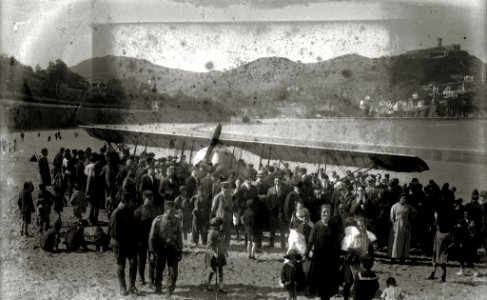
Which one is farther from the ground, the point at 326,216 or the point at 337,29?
the point at 337,29

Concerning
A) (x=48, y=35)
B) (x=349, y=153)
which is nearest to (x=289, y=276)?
(x=349, y=153)

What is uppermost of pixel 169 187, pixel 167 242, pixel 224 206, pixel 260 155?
pixel 260 155

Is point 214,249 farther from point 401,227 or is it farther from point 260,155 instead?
point 260,155

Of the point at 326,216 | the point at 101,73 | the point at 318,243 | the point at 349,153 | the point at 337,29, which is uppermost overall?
the point at 337,29

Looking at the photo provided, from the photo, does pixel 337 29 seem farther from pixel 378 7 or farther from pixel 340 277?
pixel 340 277

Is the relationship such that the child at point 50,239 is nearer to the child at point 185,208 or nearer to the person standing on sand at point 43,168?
the child at point 185,208

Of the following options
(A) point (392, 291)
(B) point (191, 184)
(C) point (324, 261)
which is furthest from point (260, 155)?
(A) point (392, 291)
